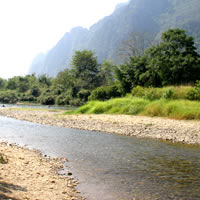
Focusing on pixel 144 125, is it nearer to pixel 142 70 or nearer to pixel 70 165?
pixel 70 165

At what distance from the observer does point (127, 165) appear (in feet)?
31.8

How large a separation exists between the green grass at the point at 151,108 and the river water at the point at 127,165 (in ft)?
24.7

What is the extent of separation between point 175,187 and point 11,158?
6204 millimetres

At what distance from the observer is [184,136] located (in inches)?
596

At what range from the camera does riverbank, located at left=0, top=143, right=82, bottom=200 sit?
6110 millimetres

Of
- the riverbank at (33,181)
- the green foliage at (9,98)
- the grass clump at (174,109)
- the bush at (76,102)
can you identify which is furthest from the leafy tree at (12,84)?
the riverbank at (33,181)

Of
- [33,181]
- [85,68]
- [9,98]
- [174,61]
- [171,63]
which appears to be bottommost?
[33,181]

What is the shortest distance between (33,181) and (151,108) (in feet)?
60.7

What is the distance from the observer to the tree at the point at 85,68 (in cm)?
8138

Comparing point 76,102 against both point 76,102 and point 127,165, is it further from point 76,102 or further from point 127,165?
point 127,165

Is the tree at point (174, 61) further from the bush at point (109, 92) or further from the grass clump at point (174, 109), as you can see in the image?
the grass clump at point (174, 109)

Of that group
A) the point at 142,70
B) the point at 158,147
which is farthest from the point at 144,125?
the point at 142,70

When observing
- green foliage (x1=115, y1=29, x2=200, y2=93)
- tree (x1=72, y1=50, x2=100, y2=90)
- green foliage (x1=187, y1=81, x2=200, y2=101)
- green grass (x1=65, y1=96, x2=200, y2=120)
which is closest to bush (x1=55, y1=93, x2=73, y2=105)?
tree (x1=72, y1=50, x2=100, y2=90)

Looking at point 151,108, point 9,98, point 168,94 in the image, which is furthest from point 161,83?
point 9,98
